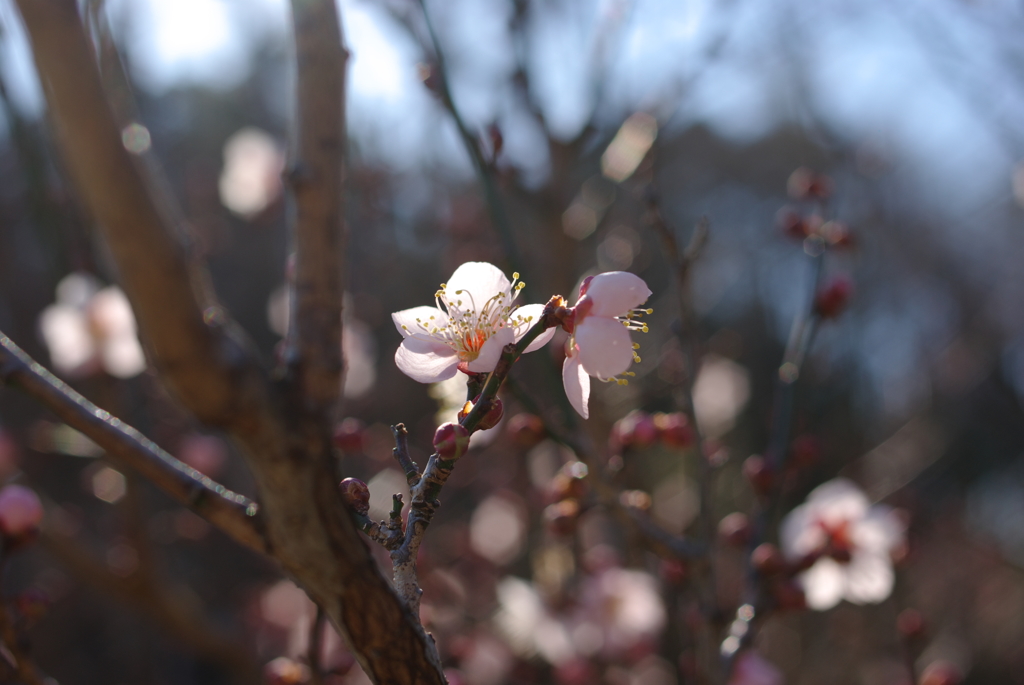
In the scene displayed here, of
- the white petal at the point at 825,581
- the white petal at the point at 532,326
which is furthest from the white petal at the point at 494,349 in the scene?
the white petal at the point at 825,581

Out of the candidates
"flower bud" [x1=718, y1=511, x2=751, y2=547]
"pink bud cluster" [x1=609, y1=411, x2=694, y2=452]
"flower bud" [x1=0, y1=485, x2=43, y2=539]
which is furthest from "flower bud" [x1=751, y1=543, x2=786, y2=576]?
"flower bud" [x1=0, y1=485, x2=43, y2=539]

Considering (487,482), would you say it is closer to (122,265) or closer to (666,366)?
(666,366)

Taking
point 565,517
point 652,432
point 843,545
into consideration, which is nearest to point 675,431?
point 652,432

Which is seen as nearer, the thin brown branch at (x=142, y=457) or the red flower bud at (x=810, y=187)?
→ the thin brown branch at (x=142, y=457)

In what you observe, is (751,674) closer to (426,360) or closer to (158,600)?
(426,360)

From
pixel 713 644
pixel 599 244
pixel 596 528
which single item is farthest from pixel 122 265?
pixel 596 528

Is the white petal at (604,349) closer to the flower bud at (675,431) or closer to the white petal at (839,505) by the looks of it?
the flower bud at (675,431)

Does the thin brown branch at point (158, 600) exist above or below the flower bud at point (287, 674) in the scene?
above
